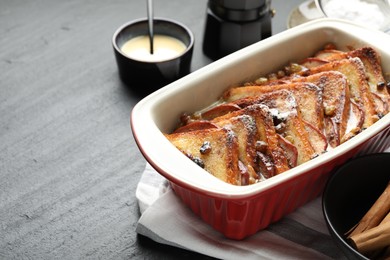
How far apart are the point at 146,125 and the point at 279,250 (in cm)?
53

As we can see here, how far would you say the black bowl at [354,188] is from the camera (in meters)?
1.66

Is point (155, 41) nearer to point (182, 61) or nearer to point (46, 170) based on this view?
point (182, 61)

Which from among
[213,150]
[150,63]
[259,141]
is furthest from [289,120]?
[150,63]

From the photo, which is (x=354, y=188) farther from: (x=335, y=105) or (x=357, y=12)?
(x=357, y=12)

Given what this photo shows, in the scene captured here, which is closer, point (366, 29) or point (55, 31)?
point (366, 29)

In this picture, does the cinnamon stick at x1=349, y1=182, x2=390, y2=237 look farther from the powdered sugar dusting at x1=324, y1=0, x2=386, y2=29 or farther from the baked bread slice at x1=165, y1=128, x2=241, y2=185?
the powdered sugar dusting at x1=324, y1=0, x2=386, y2=29

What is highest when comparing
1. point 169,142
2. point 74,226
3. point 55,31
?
point 169,142

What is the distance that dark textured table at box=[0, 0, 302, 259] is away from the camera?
1794mm

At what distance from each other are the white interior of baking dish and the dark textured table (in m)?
0.34

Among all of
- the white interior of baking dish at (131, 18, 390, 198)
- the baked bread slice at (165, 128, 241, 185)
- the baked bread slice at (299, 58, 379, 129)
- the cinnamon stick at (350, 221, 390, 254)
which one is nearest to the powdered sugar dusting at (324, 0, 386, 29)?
the white interior of baking dish at (131, 18, 390, 198)

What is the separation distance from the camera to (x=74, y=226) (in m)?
1.82

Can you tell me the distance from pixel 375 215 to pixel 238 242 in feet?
1.30

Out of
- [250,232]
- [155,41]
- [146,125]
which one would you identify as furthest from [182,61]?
[250,232]

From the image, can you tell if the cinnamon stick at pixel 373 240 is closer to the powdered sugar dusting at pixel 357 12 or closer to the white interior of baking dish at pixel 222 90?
the white interior of baking dish at pixel 222 90
